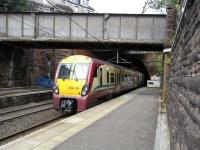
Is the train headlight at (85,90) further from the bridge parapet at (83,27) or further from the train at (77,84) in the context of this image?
the bridge parapet at (83,27)

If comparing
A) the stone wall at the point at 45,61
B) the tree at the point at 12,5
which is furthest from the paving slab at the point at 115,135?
the stone wall at the point at 45,61

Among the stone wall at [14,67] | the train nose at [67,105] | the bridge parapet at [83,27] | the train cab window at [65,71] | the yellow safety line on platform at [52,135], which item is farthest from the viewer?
the stone wall at [14,67]

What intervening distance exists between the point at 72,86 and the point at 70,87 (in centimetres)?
11

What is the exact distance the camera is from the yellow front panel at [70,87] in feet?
55.9

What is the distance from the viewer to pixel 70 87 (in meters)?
17.2

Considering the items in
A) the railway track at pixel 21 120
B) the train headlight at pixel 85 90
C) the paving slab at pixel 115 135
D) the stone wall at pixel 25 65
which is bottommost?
the railway track at pixel 21 120

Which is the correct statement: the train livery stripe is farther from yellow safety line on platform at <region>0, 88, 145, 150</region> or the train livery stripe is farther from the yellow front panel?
yellow safety line on platform at <region>0, 88, 145, 150</region>

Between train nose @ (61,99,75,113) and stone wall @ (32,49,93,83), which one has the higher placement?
stone wall @ (32,49,93,83)

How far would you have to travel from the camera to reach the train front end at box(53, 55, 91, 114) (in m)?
16.9

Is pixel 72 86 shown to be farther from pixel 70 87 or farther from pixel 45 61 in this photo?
pixel 45 61

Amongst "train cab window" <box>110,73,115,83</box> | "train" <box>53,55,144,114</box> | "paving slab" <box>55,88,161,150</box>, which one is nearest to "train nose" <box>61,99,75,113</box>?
"train" <box>53,55,144,114</box>

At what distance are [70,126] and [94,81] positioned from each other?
7.53 meters

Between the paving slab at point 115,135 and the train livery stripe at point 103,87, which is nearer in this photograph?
the paving slab at point 115,135

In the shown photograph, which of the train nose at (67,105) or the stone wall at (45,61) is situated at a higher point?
the stone wall at (45,61)
